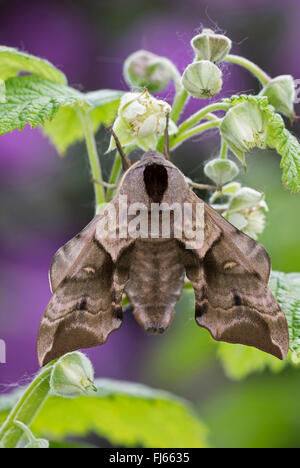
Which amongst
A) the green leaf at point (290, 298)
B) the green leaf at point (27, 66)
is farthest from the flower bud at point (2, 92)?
the green leaf at point (290, 298)

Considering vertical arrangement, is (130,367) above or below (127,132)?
below

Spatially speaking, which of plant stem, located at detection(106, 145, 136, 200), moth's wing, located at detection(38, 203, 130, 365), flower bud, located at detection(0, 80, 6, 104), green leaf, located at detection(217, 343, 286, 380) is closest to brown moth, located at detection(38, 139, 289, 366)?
moth's wing, located at detection(38, 203, 130, 365)

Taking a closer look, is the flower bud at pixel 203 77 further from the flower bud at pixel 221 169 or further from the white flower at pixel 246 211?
the white flower at pixel 246 211

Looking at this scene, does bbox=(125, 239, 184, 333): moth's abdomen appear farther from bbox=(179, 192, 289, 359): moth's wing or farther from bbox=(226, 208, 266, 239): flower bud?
bbox=(226, 208, 266, 239): flower bud

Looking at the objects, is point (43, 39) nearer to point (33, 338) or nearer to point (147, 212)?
point (33, 338)

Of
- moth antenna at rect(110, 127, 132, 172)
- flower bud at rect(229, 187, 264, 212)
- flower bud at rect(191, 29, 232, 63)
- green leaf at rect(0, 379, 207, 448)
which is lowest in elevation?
green leaf at rect(0, 379, 207, 448)

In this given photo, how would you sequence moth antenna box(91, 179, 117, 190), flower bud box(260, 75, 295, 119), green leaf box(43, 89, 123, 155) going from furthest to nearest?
green leaf box(43, 89, 123, 155)
moth antenna box(91, 179, 117, 190)
flower bud box(260, 75, 295, 119)
